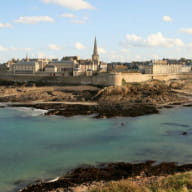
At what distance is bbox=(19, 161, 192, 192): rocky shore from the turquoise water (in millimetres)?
614

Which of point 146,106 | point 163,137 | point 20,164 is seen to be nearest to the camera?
point 20,164

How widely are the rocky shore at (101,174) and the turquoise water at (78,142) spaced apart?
0.61 meters

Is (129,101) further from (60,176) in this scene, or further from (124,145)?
(60,176)

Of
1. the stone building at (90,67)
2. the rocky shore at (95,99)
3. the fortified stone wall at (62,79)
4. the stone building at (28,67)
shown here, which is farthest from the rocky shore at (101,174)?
the stone building at (28,67)

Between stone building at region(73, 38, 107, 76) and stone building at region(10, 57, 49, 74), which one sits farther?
stone building at region(10, 57, 49, 74)

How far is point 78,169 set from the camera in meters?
10.9

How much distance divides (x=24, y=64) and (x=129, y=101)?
26.9 meters

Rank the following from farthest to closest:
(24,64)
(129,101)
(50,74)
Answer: (24,64) → (50,74) → (129,101)

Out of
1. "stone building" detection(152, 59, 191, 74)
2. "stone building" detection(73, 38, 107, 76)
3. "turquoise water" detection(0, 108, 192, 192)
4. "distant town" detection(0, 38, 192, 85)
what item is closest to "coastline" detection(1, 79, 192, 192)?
"turquoise water" detection(0, 108, 192, 192)

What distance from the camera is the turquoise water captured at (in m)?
11.3

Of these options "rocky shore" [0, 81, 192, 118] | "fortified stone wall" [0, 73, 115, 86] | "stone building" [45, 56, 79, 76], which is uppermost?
"stone building" [45, 56, 79, 76]

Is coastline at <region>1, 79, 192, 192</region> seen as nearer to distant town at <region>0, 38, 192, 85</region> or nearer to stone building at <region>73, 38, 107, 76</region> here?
distant town at <region>0, 38, 192, 85</region>

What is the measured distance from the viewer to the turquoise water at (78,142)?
37.1 feet

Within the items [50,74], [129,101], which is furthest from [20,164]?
[50,74]
